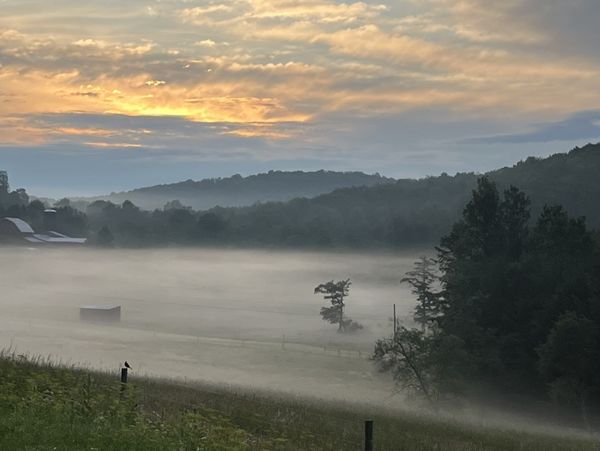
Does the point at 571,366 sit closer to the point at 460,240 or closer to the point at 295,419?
the point at 460,240

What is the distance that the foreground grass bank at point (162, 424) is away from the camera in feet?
50.5

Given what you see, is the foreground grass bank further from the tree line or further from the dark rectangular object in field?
the dark rectangular object in field

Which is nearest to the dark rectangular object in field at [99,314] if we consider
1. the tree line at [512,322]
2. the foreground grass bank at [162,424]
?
the tree line at [512,322]

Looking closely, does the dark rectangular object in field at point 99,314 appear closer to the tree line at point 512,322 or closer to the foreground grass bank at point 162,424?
the tree line at point 512,322

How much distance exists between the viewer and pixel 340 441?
21953 millimetres

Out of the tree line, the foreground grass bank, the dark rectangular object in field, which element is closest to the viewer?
the foreground grass bank

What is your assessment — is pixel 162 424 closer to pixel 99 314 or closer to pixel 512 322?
pixel 512 322

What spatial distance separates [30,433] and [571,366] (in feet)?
168

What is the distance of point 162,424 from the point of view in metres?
17.2

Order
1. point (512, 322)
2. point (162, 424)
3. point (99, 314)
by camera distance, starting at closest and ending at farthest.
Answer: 1. point (162, 424)
2. point (512, 322)
3. point (99, 314)

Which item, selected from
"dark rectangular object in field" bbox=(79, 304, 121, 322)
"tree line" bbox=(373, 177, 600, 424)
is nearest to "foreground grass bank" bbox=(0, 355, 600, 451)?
"tree line" bbox=(373, 177, 600, 424)

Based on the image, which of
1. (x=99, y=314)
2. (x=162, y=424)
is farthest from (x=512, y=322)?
(x=99, y=314)

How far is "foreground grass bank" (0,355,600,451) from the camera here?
1538 cm

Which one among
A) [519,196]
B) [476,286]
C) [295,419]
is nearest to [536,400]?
[476,286]
